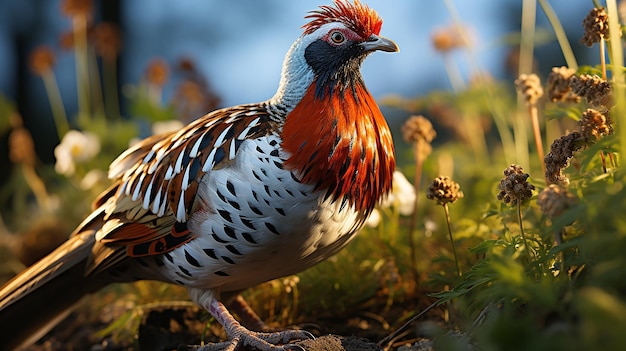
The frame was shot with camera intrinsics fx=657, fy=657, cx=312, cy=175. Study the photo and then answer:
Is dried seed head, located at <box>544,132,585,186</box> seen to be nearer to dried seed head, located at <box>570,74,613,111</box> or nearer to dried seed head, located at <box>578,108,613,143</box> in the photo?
dried seed head, located at <box>578,108,613,143</box>

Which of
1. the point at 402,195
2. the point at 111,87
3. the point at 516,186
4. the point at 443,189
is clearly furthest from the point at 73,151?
the point at 111,87

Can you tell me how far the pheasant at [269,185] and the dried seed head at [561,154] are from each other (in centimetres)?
64

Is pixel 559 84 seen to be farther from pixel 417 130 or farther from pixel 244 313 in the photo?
pixel 244 313

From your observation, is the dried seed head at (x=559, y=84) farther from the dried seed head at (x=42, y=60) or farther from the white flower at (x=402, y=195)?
the dried seed head at (x=42, y=60)

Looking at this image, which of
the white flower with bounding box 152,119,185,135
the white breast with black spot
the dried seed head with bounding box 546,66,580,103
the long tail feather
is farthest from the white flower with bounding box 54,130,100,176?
the dried seed head with bounding box 546,66,580,103

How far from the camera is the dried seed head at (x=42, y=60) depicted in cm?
498

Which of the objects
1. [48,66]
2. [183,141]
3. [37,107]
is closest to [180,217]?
[183,141]

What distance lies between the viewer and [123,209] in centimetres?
266

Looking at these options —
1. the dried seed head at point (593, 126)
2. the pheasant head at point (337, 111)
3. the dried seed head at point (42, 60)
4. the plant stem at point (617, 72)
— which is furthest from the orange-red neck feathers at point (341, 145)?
the dried seed head at point (42, 60)

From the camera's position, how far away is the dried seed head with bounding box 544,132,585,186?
1.90 metres

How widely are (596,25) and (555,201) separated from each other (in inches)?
33.3

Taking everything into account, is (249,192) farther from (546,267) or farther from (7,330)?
(7,330)

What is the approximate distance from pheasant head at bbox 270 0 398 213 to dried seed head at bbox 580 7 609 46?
2.10 feet

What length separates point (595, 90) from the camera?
1.95 meters
